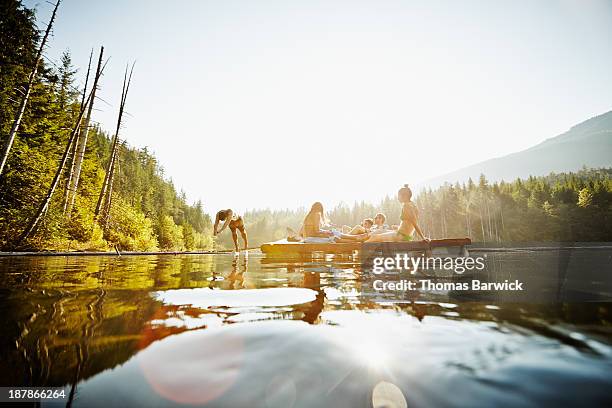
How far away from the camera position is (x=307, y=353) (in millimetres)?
1293

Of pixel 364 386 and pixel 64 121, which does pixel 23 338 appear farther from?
pixel 64 121

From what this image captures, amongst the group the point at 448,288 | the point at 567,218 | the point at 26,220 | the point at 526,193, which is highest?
the point at 526,193

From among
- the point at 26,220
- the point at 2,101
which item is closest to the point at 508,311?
the point at 26,220

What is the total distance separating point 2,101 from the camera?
13750mm

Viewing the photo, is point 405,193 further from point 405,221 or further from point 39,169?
point 39,169

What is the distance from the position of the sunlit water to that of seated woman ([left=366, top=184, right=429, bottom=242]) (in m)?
4.46

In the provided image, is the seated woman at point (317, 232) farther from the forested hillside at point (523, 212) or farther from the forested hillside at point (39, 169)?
the forested hillside at point (523, 212)

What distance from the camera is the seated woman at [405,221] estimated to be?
6.81 meters

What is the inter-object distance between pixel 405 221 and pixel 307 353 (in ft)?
21.2

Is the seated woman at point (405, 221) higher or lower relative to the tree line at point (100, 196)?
lower

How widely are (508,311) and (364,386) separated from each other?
193 cm

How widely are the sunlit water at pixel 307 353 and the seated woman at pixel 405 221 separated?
14.6 feet

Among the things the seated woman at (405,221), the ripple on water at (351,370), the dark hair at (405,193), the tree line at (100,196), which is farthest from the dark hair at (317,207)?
the tree line at (100,196)

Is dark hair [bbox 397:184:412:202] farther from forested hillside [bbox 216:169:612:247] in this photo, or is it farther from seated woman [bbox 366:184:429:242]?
forested hillside [bbox 216:169:612:247]
